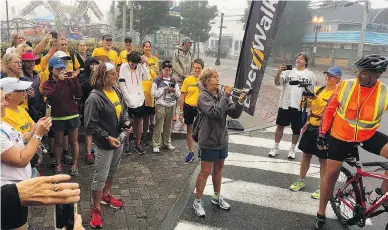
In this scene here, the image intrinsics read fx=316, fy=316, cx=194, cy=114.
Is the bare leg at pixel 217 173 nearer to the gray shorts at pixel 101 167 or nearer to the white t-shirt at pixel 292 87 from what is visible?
the gray shorts at pixel 101 167

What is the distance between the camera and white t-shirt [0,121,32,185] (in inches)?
88.0

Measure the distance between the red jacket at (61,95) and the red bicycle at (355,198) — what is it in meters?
3.99

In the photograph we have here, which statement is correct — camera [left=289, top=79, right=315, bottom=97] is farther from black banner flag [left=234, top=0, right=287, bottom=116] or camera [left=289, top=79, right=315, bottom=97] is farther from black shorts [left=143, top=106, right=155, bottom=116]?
black shorts [left=143, top=106, right=155, bottom=116]

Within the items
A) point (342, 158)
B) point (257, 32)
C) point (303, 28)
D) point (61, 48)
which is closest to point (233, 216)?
point (342, 158)

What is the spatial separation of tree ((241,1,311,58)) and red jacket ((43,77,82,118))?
3887 centimetres

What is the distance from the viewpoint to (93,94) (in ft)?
12.1

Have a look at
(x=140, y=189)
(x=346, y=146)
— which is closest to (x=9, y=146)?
(x=140, y=189)

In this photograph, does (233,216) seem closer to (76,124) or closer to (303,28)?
(76,124)

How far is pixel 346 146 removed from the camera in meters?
3.76

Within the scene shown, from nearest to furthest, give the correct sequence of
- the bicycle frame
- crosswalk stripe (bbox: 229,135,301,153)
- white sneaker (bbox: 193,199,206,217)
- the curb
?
the bicycle frame
the curb
white sneaker (bbox: 193,199,206,217)
crosswalk stripe (bbox: 229,135,301,153)

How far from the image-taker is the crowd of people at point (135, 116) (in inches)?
97.2

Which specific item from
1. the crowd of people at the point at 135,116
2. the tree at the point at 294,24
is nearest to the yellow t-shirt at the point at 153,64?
the crowd of people at the point at 135,116

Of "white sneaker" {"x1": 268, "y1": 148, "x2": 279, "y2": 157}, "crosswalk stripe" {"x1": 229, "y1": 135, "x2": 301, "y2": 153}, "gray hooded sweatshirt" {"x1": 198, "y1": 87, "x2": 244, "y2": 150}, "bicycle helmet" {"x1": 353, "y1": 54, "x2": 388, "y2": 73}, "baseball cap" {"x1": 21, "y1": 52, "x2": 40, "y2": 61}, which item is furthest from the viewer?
"crosswalk stripe" {"x1": 229, "y1": 135, "x2": 301, "y2": 153}

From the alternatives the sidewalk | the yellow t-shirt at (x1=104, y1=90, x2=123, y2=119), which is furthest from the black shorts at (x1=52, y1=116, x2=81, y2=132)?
the yellow t-shirt at (x1=104, y1=90, x2=123, y2=119)
